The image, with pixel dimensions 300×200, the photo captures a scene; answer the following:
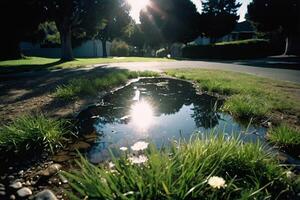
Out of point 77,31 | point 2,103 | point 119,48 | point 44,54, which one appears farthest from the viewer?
point 119,48

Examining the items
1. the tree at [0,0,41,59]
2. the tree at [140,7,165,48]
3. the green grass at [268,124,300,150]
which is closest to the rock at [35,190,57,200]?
the green grass at [268,124,300,150]

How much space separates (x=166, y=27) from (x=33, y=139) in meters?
43.6

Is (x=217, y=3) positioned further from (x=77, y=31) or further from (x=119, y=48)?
(x=77, y=31)

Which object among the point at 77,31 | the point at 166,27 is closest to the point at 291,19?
the point at 166,27

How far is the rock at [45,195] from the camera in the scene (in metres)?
2.55

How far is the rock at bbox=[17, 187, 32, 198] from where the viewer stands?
2682 mm

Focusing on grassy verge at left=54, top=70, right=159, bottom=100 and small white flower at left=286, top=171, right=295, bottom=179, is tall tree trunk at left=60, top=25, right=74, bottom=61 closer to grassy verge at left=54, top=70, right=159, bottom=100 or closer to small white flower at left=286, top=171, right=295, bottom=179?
grassy verge at left=54, top=70, right=159, bottom=100

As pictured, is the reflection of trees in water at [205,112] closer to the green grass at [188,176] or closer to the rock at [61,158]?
the green grass at [188,176]

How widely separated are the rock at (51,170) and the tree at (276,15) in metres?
35.7

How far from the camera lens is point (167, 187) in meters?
2.05

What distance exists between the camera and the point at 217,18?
4731 cm

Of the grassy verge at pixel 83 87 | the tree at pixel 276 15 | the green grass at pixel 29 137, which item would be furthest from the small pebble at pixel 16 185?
the tree at pixel 276 15

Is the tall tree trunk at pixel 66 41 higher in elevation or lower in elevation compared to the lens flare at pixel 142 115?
higher

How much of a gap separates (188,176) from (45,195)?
1.49m
